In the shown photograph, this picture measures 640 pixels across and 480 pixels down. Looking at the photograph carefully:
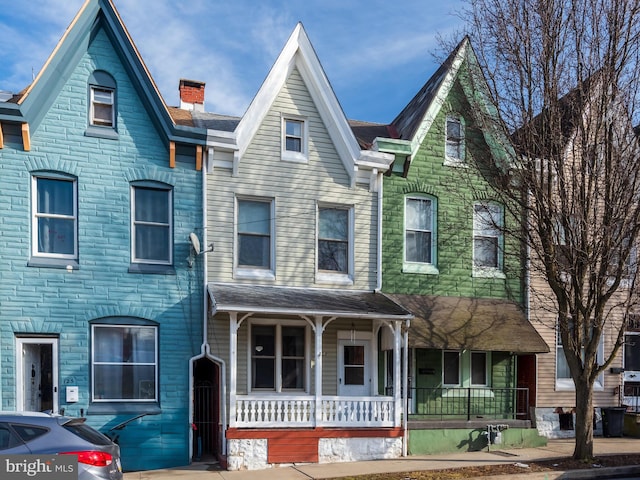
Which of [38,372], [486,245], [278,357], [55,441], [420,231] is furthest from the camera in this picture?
[486,245]

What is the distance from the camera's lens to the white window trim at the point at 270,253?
1323 cm

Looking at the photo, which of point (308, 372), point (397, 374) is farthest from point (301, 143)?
point (397, 374)

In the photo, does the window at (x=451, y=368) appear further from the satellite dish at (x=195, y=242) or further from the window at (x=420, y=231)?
the satellite dish at (x=195, y=242)

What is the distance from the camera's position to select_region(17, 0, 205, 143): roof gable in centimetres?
1178

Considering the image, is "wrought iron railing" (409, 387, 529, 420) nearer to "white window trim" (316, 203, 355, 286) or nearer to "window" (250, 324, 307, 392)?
"window" (250, 324, 307, 392)

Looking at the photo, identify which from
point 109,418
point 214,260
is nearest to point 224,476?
point 109,418

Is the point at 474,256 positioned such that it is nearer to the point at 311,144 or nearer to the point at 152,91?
the point at 311,144

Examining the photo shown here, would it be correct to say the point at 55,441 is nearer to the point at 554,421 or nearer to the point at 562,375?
the point at 554,421

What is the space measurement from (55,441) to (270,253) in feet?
23.6

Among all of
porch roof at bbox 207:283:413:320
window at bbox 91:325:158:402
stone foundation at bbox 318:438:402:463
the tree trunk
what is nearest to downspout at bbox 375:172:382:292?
porch roof at bbox 207:283:413:320

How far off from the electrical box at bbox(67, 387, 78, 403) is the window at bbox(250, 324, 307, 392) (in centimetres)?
382

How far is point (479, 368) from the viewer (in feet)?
49.6

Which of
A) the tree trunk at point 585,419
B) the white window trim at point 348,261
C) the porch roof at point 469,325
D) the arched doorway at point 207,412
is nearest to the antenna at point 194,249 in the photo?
the arched doorway at point 207,412

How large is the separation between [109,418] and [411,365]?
723 centimetres
